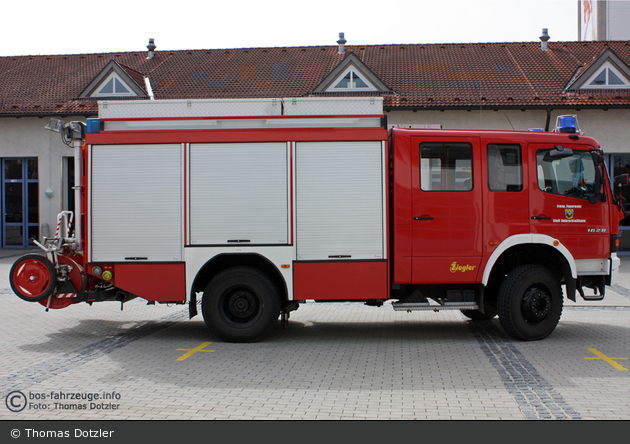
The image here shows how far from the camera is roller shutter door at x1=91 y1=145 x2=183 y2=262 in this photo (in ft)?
23.0

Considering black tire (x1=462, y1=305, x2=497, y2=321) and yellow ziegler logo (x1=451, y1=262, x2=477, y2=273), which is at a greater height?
yellow ziegler logo (x1=451, y1=262, x2=477, y2=273)

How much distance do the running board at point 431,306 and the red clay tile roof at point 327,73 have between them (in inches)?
565

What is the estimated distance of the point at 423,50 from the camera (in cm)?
2581

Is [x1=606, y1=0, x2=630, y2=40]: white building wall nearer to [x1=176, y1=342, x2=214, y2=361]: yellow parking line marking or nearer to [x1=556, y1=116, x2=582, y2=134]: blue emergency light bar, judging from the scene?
[x1=556, y1=116, x2=582, y2=134]: blue emergency light bar

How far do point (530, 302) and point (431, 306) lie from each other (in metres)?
1.25

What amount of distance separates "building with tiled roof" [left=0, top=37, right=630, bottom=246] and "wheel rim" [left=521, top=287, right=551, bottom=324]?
41.5 feet

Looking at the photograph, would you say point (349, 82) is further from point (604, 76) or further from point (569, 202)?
point (569, 202)

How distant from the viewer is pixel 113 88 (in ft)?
75.3

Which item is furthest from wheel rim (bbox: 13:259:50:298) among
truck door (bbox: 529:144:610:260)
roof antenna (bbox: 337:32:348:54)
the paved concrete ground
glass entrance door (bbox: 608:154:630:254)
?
roof antenna (bbox: 337:32:348:54)

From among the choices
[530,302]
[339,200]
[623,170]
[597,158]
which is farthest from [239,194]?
[623,170]

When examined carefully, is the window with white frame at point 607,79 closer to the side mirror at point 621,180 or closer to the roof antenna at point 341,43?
the roof antenna at point 341,43

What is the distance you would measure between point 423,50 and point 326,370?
22.6 m

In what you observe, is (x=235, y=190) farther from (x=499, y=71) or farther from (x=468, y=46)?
(x=468, y=46)

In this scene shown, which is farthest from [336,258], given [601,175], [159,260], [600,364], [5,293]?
[5,293]
